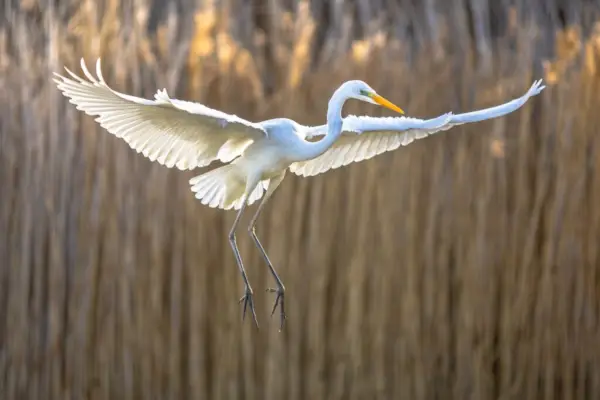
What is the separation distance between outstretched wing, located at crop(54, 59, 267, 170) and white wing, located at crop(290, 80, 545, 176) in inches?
3.0

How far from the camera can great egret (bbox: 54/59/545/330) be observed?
0.78 metres

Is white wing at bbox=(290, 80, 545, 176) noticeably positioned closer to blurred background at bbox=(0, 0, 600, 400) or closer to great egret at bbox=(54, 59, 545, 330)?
great egret at bbox=(54, 59, 545, 330)

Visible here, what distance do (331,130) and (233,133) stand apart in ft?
0.31

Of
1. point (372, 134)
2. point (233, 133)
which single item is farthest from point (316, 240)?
point (233, 133)

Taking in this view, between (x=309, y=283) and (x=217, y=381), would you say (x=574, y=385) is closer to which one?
(x=309, y=283)

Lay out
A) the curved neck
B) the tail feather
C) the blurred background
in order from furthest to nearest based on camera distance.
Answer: the blurred background < the tail feather < the curved neck

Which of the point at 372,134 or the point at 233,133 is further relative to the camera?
the point at 372,134

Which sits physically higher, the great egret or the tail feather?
the great egret

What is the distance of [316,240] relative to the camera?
1.61m

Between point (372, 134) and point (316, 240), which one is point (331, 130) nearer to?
point (372, 134)

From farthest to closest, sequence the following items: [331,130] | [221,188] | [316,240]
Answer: [316,240] < [221,188] < [331,130]

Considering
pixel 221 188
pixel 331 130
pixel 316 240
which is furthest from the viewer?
pixel 316 240

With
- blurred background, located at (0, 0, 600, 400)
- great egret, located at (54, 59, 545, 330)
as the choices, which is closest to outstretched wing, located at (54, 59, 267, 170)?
great egret, located at (54, 59, 545, 330)

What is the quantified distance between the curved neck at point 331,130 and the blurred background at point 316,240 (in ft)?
2.65
